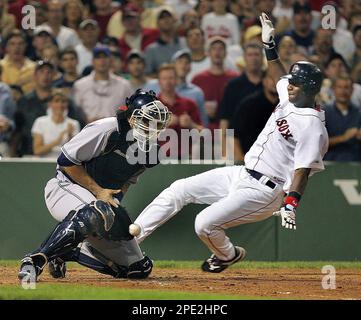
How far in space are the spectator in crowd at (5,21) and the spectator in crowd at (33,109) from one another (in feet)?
4.83

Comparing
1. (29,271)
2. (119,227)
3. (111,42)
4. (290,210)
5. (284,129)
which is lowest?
(29,271)

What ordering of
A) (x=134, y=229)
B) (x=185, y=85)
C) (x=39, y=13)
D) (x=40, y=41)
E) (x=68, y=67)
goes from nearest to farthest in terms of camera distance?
(x=134, y=229) → (x=185, y=85) → (x=68, y=67) → (x=40, y=41) → (x=39, y=13)

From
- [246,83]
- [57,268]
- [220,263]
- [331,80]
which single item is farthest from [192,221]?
[331,80]

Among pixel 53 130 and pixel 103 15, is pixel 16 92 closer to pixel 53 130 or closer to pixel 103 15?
pixel 53 130

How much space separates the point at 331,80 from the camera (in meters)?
14.3

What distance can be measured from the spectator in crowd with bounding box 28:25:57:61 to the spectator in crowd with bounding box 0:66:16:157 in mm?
1202

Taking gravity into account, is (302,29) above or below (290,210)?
above

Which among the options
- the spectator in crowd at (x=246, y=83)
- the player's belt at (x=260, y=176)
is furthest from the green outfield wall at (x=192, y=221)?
the player's belt at (x=260, y=176)

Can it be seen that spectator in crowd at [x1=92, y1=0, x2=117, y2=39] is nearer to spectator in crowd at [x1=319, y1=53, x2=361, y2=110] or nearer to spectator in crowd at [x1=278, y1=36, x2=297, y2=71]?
spectator in crowd at [x1=278, y1=36, x2=297, y2=71]

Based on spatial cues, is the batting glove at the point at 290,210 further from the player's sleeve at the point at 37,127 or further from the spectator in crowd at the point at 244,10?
the spectator in crowd at the point at 244,10

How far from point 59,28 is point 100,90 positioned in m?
1.87

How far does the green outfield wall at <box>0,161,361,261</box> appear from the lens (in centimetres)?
1157

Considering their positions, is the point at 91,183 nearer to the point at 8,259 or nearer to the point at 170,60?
the point at 8,259

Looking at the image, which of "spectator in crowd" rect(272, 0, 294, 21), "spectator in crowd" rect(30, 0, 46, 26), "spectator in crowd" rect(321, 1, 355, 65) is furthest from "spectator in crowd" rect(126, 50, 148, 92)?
"spectator in crowd" rect(321, 1, 355, 65)
